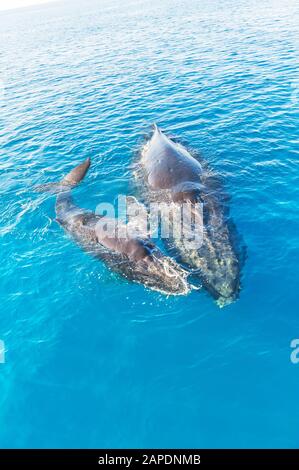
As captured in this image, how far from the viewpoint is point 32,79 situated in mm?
46594

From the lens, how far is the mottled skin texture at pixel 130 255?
15031mm

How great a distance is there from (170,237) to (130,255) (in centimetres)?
237

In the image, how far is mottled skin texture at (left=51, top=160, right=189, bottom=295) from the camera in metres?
15.0

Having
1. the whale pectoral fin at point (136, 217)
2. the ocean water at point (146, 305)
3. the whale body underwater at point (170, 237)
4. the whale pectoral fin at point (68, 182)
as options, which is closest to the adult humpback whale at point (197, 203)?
the whale body underwater at point (170, 237)

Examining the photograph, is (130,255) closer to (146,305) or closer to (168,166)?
(146,305)

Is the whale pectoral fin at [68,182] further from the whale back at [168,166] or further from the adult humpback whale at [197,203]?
the whale back at [168,166]

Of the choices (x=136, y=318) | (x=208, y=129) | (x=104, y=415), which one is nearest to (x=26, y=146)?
(x=208, y=129)

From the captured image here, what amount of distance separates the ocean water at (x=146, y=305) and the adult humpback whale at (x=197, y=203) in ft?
2.17

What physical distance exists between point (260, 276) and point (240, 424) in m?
5.69

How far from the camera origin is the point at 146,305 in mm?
14594

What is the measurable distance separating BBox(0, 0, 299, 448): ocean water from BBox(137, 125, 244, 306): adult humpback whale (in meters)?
0.66

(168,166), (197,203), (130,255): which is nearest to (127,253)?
(130,255)

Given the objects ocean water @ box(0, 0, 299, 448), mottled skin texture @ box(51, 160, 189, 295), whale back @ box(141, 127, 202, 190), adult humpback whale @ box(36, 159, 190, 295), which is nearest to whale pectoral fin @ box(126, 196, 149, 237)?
adult humpback whale @ box(36, 159, 190, 295)

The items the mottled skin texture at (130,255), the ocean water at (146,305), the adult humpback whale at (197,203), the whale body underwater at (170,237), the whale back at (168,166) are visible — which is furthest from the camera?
the whale back at (168,166)
